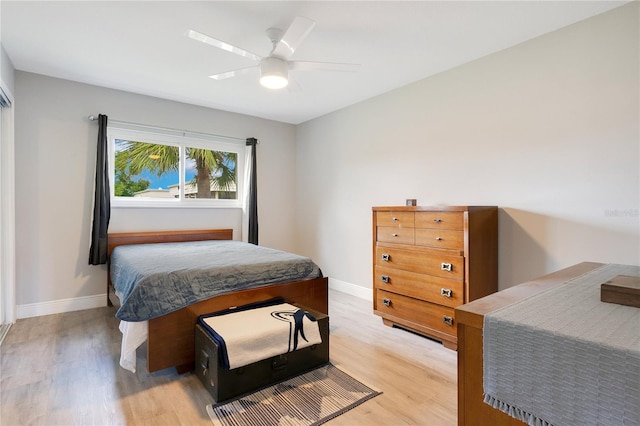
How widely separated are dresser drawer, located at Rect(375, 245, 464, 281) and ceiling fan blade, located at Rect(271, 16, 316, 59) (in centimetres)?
183

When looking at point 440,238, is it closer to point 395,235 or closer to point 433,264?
point 433,264

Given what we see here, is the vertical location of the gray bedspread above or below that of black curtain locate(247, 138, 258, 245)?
below

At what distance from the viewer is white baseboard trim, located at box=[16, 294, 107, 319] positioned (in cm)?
318

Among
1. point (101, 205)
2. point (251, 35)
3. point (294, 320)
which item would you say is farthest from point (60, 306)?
point (251, 35)

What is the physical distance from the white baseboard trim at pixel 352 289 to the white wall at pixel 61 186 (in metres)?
2.18

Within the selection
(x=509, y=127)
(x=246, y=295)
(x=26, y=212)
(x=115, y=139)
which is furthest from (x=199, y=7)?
(x=26, y=212)

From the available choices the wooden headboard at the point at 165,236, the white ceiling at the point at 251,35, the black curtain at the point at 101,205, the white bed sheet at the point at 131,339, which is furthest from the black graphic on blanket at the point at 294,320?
the black curtain at the point at 101,205

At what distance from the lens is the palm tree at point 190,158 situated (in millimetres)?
3854

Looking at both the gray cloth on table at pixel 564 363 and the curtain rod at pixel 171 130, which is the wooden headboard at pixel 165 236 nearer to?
the curtain rod at pixel 171 130

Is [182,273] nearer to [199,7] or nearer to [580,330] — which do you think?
[199,7]

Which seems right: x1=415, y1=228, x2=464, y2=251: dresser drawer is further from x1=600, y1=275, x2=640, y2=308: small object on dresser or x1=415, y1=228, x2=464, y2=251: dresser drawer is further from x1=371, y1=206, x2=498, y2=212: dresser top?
x1=600, y1=275, x2=640, y2=308: small object on dresser

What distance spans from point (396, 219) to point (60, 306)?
A: 349 cm

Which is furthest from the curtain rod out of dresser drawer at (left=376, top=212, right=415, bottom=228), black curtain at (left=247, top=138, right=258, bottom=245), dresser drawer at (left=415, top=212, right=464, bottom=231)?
dresser drawer at (left=415, top=212, right=464, bottom=231)

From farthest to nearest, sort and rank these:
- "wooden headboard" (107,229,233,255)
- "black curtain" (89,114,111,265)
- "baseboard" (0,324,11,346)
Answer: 1. "wooden headboard" (107,229,233,255)
2. "black curtain" (89,114,111,265)
3. "baseboard" (0,324,11,346)
